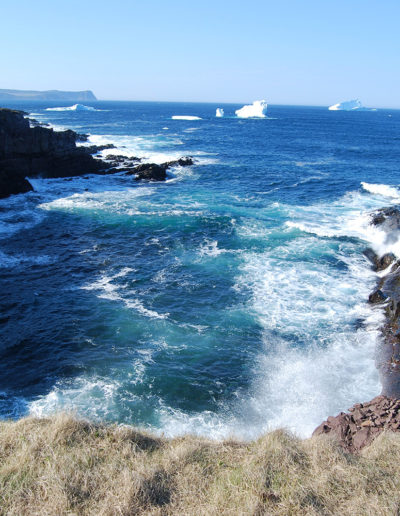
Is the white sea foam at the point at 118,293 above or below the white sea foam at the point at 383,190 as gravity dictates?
below

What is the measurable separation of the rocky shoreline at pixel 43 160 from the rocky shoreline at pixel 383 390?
3384 centimetres

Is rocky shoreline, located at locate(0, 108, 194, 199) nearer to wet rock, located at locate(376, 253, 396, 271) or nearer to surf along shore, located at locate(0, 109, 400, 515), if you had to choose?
wet rock, located at locate(376, 253, 396, 271)

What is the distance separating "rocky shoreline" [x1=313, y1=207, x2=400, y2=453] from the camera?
37.6ft

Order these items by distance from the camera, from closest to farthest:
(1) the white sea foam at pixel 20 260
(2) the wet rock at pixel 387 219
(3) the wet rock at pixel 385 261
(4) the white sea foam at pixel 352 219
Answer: (1) the white sea foam at pixel 20 260, (3) the wet rock at pixel 385 261, (4) the white sea foam at pixel 352 219, (2) the wet rock at pixel 387 219

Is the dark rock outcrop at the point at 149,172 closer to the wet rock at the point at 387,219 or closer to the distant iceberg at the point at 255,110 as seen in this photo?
the wet rock at the point at 387,219

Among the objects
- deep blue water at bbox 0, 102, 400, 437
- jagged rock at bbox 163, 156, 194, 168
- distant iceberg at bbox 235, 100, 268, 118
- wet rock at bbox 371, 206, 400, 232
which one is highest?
distant iceberg at bbox 235, 100, 268, 118

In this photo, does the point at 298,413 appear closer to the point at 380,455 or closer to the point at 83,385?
the point at 380,455

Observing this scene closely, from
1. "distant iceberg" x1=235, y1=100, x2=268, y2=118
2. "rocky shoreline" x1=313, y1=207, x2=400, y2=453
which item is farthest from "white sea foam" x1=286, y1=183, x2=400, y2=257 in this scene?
"distant iceberg" x1=235, y1=100, x2=268, y2=118

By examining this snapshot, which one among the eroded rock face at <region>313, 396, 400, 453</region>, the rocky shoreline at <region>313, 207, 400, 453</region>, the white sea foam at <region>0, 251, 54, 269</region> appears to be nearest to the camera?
the eroded rock face at <region>313, 396, 400, 453</region>

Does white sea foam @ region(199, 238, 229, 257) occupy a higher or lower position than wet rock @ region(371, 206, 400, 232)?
lower

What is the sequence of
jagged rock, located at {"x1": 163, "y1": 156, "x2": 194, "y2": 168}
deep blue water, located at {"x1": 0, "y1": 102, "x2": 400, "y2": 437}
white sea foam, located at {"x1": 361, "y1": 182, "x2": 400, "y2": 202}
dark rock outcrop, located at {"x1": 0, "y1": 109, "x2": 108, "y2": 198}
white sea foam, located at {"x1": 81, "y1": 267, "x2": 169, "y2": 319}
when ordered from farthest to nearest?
jagged rock, located at {"x1": 163, "y1": 156, "x2": 194, "y2": 168} → white sea foam, located at {"x1": 361, "y1": 182, "x2": 400, "y2": 202} → dark rock outcrop, located at {"x1": 0, "y1": 109, "x2": 108, "y2": 198} → white sea foam, located at {"x1": 81, "y1": 267, "x2": 169, "y2": 319} → deep blue water, located at {"x1": 0, "y1": 102, "x2": 400, "y2": 437}

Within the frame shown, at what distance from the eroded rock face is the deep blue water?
1.26m

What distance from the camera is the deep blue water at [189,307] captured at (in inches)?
569

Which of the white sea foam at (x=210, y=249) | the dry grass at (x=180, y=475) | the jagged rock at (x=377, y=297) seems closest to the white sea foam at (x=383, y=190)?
the white sea foam at (x=210, y=249)
